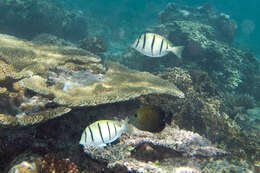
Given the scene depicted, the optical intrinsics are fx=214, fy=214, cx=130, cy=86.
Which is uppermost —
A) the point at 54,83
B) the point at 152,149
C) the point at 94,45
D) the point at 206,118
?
the point at 54,83

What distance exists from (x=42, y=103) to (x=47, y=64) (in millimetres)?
1425

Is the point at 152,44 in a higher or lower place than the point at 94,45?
higher

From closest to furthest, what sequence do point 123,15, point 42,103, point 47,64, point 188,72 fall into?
point 42,103 < point 47,64 < point 188,72 < point 123,15

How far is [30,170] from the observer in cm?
329

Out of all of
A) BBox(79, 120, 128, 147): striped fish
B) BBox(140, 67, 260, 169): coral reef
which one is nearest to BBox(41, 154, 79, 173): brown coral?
BBox(79, 120, 128, 147): striped fish

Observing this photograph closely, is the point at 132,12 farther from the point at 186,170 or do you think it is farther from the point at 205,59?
the point at 186,170

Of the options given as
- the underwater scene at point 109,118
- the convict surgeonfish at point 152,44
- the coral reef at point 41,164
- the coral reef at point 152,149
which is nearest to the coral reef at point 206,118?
the underwater scene at point 109,118

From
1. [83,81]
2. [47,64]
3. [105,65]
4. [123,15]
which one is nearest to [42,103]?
[83,81]

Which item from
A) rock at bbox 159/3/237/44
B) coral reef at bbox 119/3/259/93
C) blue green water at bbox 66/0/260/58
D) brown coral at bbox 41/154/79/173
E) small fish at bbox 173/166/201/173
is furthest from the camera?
blue green water at bbox 66/0/260/58

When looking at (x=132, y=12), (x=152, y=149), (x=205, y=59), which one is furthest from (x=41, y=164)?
(x=132, y=12)

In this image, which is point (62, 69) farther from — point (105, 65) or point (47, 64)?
point (105, 65)

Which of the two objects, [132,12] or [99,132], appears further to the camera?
[132,12]

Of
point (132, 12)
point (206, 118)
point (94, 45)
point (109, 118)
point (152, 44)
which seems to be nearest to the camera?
point (152, 44)

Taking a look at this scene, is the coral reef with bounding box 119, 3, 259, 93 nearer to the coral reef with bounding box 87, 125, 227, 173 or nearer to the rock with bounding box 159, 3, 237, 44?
the rock with bounding box 159, 3, 237, 44
